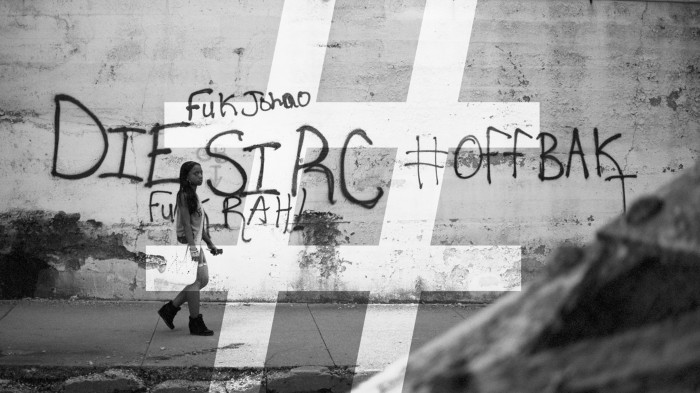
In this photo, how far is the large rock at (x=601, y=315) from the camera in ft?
2.43

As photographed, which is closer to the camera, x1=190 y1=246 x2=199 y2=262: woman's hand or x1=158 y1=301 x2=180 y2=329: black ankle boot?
x1=190 y1=246 x2=199 y2=262: woman's hand

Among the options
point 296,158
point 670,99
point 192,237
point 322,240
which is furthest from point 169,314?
point 670,99

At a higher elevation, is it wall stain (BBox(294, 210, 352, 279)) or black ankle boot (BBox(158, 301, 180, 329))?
wall stain (BBox(294, 210, 352, 279))

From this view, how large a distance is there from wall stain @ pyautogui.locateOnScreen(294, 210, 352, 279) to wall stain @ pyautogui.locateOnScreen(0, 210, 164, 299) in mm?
1613

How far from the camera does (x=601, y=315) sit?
2.69 ft

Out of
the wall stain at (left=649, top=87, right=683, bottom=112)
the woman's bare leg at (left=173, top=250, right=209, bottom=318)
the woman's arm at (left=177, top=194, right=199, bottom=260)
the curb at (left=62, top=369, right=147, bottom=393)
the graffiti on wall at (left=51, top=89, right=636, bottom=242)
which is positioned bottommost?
the curb at (left=62, top=369, right=147, bottom=393)

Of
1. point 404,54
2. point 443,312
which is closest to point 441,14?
point 404,54

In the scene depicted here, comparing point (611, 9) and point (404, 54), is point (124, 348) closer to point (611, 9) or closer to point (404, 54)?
point (404, 54)

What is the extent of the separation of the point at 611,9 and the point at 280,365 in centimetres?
580

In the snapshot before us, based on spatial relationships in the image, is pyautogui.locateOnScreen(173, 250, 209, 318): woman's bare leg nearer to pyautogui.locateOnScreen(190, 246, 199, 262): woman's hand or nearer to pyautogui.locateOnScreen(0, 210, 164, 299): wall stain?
pyautogui.locateOnScreen(190, 246, 199, 262): woman's hand

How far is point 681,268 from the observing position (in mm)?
787

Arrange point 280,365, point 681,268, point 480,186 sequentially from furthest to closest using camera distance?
point 480,186 < point 280,365 < point 681,268

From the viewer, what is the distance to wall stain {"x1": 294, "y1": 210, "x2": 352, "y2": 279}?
835 centimetres
